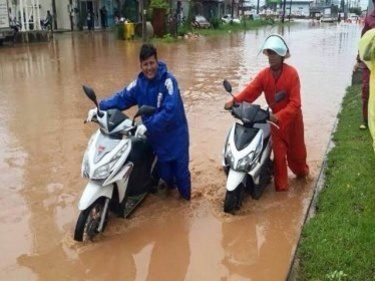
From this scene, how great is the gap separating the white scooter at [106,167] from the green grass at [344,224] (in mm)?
1581

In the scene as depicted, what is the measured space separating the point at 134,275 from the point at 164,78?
1.76m

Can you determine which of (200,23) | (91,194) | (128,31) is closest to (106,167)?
(91,194)

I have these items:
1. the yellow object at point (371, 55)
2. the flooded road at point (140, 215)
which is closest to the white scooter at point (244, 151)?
the flooded road at point (140, 215)

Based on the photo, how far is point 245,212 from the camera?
4828 mm

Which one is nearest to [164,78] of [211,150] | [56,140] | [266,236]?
[266,236]

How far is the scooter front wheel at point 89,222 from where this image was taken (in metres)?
4.04

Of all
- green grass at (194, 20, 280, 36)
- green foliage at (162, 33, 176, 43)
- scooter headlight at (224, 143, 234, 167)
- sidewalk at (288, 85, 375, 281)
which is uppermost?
scooter headlight at (224, 143, 234, 167)

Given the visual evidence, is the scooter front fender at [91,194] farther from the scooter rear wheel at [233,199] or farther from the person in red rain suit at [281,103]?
the person in red rain suit at [281,103]

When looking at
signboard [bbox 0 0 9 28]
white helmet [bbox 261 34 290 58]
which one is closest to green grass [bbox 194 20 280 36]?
signboard [bbox 0 0 9 28]

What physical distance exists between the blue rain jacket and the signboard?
63.7ft

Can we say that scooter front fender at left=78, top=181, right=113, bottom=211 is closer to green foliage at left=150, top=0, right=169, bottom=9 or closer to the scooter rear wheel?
the scooter rear wheel

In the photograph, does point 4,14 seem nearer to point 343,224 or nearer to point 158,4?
point 158,4

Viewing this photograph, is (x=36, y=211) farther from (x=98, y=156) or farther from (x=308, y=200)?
(x=308, y=200)

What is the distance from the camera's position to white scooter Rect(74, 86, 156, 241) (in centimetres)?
399
